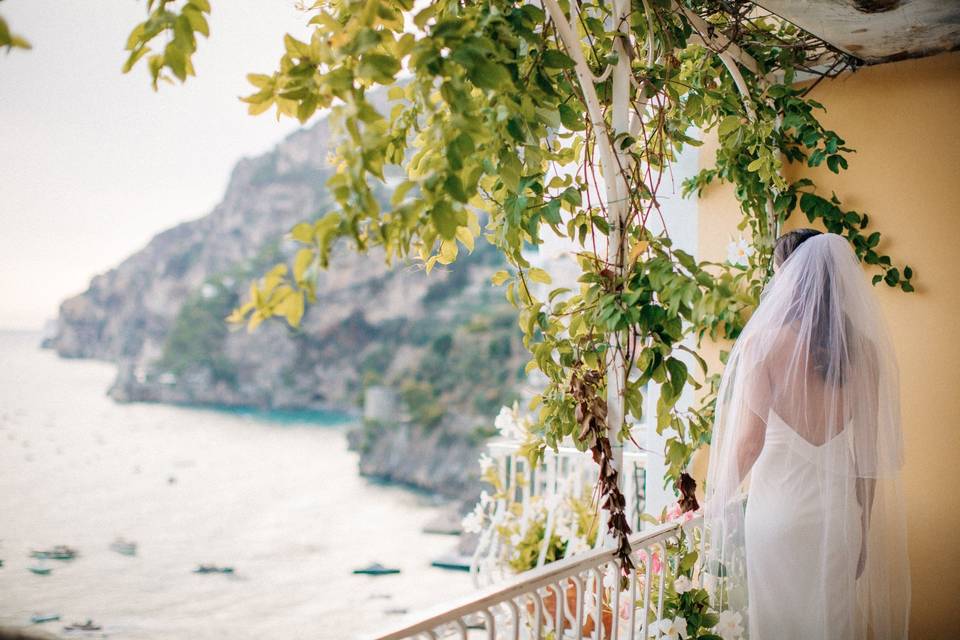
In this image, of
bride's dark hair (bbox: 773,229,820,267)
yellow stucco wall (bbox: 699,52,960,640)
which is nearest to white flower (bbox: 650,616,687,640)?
bride's dark hair (bbox: 773,229,820,267)

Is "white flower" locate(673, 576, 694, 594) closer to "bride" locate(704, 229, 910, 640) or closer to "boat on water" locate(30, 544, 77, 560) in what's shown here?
"bride" locate(704, 229, 910, 640)

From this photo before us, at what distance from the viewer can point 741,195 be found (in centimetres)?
260

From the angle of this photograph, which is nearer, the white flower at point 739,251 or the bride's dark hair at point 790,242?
the bride's dark hair at point 790,242

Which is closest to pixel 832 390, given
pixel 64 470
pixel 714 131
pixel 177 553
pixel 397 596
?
pixel 714 131

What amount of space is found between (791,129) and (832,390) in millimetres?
1316

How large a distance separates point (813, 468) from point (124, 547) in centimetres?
1815

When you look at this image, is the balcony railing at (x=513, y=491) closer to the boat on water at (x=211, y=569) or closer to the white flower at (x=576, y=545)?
the white flower at (x=576, y=545)

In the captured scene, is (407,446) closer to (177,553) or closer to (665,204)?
(177,553)

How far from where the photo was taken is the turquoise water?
12922 millimetres

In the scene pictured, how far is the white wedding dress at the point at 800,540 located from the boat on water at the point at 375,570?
13.0 metres

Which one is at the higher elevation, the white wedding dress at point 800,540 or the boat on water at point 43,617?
the white wedding dress at point 800,540

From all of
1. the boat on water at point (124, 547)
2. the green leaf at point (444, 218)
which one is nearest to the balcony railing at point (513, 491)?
the green leaf at point (444, 218)

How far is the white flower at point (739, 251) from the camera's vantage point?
2.99 metres

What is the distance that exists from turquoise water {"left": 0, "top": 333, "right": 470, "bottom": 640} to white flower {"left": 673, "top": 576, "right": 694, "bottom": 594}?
9259mm
